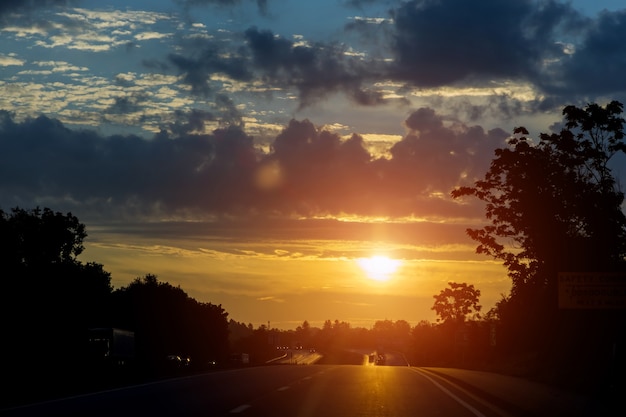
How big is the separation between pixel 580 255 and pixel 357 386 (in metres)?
20.5

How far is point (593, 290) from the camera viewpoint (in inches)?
1177

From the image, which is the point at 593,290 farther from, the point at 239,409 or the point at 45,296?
the point at 45,296

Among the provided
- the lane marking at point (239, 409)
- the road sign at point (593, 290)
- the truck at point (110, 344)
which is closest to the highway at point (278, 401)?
the lane marking at point (239, 409)

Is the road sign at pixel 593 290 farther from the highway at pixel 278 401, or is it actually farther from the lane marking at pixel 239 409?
the lane marking at pixel 239 409

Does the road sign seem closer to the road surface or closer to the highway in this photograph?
the road surface

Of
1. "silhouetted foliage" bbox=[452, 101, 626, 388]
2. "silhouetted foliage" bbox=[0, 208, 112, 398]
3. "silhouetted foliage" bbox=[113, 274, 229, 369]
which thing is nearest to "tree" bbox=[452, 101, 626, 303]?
"silhouetted foliage" bbox=[452, 101, 626, 388]

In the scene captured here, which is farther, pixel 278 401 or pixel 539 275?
pixel 539 275

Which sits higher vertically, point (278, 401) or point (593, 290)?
point (593, 290)

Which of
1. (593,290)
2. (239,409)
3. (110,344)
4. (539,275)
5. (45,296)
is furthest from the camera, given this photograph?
(45,296)

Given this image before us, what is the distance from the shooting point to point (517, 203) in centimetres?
5312

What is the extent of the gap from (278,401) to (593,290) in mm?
12316

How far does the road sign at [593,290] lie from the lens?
2917 centimetres

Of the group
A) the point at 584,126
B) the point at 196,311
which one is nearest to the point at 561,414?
the point at 584,126

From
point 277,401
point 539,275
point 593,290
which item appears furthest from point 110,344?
point 277,401
